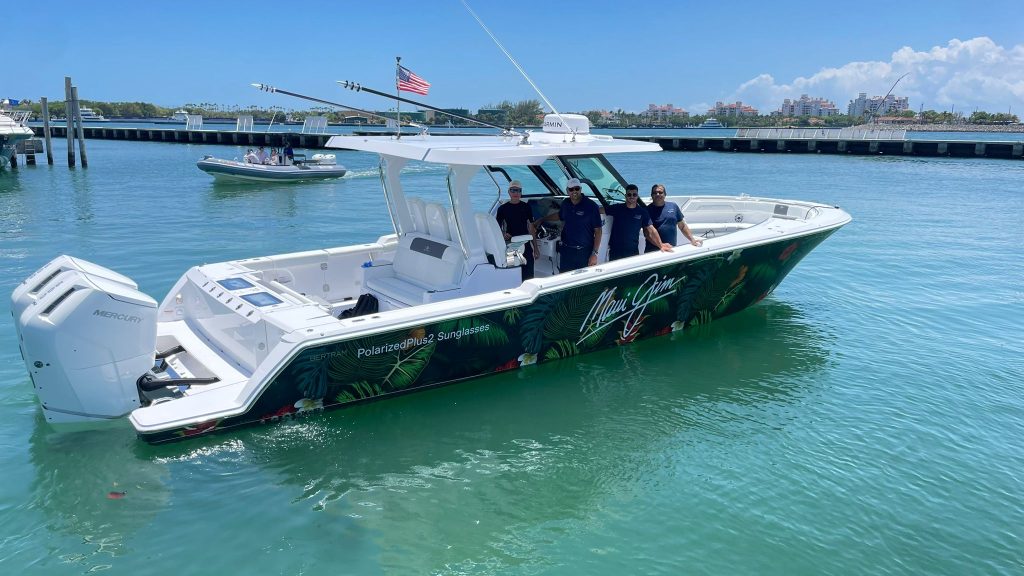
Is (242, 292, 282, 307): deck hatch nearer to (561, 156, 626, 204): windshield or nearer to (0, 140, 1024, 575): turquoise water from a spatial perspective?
(0, 140, 1024, 575): turquoise water

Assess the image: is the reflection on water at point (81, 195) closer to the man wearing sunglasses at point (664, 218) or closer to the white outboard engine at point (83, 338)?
the white outboard engine at point (83, 338)

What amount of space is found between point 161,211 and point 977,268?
1833cm

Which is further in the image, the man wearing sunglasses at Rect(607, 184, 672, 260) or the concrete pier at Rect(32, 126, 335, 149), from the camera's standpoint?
the concrete pier at Rect(32, 126, 335, 149)

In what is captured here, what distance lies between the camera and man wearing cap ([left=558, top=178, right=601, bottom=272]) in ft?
23.2

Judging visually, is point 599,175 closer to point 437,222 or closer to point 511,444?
point 437,222

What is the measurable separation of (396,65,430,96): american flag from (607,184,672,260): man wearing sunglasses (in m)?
2.67

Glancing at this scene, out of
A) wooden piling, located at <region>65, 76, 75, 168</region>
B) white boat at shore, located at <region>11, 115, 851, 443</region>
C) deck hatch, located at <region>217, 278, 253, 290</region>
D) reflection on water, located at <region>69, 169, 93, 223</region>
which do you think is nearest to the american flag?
white boat at shore, located at <region>11, 115, 851, 443</region>

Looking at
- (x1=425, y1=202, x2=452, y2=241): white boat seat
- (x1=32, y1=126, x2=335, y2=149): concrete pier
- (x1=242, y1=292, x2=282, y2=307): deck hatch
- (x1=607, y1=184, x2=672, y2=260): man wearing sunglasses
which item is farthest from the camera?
(x1=32, y1=126, x2=335, y2=149): concrete pier

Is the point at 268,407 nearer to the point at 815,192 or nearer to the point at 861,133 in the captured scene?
the point at 815,192

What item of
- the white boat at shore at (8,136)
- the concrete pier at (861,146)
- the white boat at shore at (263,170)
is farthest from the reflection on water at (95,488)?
the concrete pier at (861,146)

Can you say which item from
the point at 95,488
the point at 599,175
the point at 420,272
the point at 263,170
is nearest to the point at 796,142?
the point at 263,170

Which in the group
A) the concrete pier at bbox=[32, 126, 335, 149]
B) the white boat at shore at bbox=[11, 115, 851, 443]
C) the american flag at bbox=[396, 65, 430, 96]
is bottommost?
the white boat at shore at bbox=[11, 115, 851, 443]

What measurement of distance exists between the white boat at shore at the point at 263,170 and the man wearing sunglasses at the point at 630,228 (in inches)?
806

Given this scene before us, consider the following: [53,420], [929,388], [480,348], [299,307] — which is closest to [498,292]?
[480,348]
